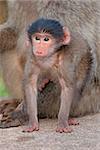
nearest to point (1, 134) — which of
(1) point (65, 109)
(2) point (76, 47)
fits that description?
(1) point (65, 109)

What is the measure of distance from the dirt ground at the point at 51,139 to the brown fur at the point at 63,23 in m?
0.31

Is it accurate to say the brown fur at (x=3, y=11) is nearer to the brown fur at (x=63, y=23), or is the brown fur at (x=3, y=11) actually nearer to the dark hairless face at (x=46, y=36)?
the brown fur at (x=63, y=23)

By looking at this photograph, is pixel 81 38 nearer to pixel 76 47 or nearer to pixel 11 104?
pixel 76 47

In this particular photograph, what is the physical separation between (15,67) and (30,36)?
2.74 feet

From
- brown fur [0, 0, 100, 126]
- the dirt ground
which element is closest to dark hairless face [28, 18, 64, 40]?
brown fur [0, 0, 100, 126]

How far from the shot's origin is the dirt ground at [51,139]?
15.8 feet

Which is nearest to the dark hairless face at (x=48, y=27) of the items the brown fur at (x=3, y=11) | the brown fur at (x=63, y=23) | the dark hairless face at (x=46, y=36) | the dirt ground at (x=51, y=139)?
the dark hairless face at (x=46, y=36)

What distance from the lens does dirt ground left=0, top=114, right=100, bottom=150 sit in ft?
15.8

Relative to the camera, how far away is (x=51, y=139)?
5.00 m

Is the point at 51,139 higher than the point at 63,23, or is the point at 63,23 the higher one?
the point at 63,23

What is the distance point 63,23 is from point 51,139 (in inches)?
40.0

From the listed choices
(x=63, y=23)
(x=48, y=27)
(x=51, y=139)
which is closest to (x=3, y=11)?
(x=63, y=23)

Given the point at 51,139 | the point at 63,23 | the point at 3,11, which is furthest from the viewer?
the point at 3,11

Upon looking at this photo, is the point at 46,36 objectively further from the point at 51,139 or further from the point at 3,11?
the point at 3,11
